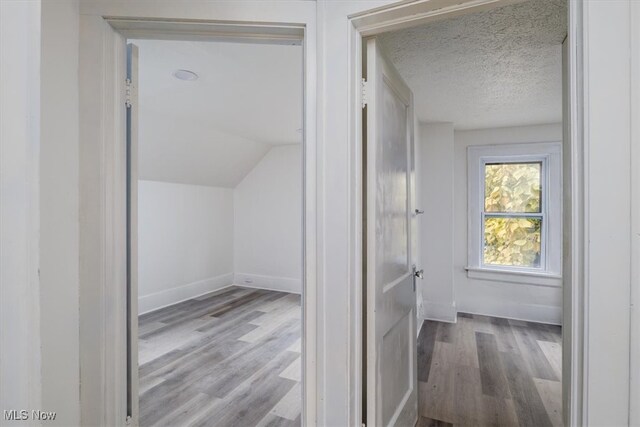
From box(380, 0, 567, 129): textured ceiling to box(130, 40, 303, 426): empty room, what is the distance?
84cm

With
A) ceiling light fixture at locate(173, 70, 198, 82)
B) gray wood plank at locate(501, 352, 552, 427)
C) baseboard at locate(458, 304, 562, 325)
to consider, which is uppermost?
ceiling light fixture at locate(173, 70, 198, 82)

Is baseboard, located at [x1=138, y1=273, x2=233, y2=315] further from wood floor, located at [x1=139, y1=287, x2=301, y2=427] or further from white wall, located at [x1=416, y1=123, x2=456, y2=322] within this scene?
white wall, located at [x1=416, y1=123, x2=456, y2=322]

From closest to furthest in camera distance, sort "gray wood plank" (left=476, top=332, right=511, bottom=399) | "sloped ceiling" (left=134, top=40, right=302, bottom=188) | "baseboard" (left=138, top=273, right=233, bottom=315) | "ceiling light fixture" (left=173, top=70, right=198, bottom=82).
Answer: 1. "sloped ceiling" (left=134, top=40, right=302, bottom=188)
2. "ceiling light fixture" (left=173, top=70, right=198, bottom=82)
3. "gray wood plank" (left=476, top=332, right=511, bottom=399)
4. "baseboard" (left=138, top=273, right=233, bottom=315)

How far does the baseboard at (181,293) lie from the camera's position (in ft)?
12.8

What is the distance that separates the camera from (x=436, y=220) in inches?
148

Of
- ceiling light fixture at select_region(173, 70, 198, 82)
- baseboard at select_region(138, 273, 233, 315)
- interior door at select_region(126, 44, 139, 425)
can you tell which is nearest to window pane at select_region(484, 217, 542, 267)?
ceiling light fixture at select_region(173, 70, 198, 82)

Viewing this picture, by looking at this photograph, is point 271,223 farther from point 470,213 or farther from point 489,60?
point 489,60

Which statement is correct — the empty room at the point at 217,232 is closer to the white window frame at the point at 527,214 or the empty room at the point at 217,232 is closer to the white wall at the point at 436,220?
the white wall at the point at 436,220

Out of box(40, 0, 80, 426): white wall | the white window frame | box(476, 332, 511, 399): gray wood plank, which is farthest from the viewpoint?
the white window frame


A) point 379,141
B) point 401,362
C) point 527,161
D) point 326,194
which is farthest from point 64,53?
point 527,161

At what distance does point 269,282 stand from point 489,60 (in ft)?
14.1

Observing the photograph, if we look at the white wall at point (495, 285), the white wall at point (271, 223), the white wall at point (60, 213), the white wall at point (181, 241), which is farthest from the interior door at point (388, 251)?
the white wall at point (181, 241)

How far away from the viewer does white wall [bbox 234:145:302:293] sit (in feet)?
16.3

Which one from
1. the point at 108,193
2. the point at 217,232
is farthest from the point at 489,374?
the point at 217,232
